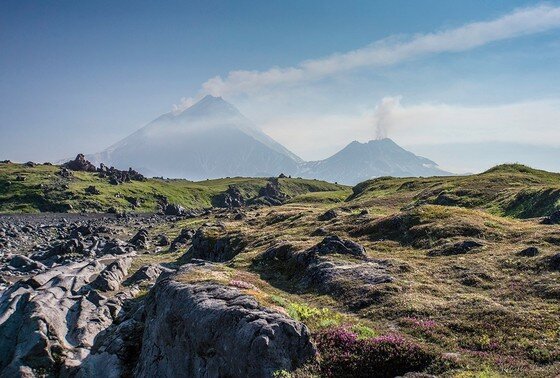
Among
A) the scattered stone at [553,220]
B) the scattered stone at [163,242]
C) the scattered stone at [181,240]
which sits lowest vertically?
the scattered stone at [163,242]

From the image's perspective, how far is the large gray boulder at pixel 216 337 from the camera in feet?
57.3

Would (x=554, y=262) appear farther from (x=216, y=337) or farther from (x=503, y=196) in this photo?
(x=503, y=196)

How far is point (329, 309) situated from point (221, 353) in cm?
855

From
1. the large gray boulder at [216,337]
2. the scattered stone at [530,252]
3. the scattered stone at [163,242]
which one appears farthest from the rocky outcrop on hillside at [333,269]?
the scattered stone at [163,242]

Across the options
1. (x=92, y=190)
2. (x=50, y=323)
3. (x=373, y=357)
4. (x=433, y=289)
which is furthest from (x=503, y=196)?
(x=92, y=190)

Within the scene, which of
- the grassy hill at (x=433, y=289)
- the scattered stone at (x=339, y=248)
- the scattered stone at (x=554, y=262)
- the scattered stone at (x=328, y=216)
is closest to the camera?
the grassy hill at (x=433, y=289)

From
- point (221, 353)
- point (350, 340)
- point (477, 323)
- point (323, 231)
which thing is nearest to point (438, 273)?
point (477, 323)

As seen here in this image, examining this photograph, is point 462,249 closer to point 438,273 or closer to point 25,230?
point 438,273

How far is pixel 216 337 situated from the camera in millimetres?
19406

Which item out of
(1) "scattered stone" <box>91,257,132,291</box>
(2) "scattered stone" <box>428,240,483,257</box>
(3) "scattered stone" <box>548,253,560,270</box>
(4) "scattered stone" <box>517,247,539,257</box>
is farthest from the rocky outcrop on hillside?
(1) "scattered stone" <box>91,257,132,291</box>

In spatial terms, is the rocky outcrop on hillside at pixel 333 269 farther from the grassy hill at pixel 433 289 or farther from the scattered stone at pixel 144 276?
the scattered stone at pixel 144 276

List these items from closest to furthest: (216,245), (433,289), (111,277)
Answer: (433,289), (111,277), (216,245)

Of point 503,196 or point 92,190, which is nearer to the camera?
point 503,196

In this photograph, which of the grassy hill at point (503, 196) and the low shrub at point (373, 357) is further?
the grassy hill at point (503, 196)
